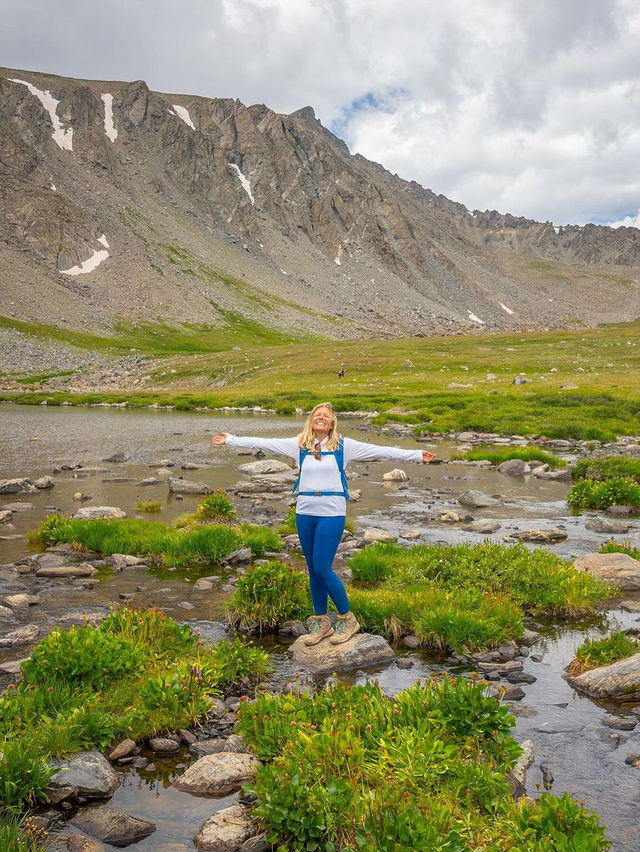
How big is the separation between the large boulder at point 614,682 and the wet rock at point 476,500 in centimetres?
1443

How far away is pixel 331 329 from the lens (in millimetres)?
198125

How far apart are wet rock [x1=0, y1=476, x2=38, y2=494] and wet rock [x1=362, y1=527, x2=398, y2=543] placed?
15.3 metres

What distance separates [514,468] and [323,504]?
78.6 ft

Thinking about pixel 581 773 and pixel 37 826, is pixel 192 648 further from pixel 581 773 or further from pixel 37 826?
pixel 581 773

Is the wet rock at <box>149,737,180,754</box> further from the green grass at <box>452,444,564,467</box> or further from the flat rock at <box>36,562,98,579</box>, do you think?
the green grass at <box>452,444,564,467</box>

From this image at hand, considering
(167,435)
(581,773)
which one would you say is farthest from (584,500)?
(167,435)

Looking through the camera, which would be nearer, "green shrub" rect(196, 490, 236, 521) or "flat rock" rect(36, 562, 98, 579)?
"flat rock" rect(36, 562, 98, 579)

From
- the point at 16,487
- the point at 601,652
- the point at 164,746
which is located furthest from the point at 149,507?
the point at 601,652

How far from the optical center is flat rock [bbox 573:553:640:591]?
14250 millimetres

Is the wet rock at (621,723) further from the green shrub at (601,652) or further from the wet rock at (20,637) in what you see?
the wet rock at (20,637)

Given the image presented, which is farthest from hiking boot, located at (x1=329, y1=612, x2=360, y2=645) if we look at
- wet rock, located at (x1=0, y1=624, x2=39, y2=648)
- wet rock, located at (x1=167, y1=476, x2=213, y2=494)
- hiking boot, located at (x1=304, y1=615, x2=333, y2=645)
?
wet rock, located at (x1=167, y1=476, x2=213, y2=494)

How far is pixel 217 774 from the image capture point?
7012 mm

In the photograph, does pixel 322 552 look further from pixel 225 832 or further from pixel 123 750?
pixel 225 832

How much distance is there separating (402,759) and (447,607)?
5369mm
